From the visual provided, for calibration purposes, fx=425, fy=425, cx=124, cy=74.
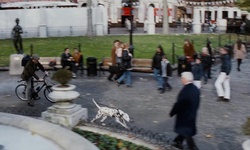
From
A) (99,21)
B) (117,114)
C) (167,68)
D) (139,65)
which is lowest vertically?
(117,114)

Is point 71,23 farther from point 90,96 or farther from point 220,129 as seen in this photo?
point 220,129

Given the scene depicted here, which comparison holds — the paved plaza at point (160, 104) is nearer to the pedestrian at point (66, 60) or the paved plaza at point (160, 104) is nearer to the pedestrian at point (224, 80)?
the pedestrian at point (224, 80)

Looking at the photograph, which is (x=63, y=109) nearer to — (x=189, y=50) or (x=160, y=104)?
(x=160, y=104)

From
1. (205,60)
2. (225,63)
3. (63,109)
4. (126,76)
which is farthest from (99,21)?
(63,109)

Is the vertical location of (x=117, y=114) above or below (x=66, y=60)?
below

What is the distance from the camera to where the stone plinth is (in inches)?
372

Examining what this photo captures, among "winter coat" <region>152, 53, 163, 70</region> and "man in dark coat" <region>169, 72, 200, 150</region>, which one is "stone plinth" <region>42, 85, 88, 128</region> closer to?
"man in dark coat" <region>169, 72, 200, 150</region>

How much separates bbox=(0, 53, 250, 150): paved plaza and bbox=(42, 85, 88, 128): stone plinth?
2050 millimetres

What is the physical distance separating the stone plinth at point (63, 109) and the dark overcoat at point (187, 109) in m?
2.49

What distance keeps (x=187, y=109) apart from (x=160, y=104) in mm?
4992

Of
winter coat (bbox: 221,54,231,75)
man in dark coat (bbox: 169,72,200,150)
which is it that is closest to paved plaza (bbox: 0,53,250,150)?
winter coat (bbox: 221,54,231,75)

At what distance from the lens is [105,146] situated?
342 inches

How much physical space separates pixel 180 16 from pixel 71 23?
878 inches

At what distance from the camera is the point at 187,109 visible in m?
8.22
